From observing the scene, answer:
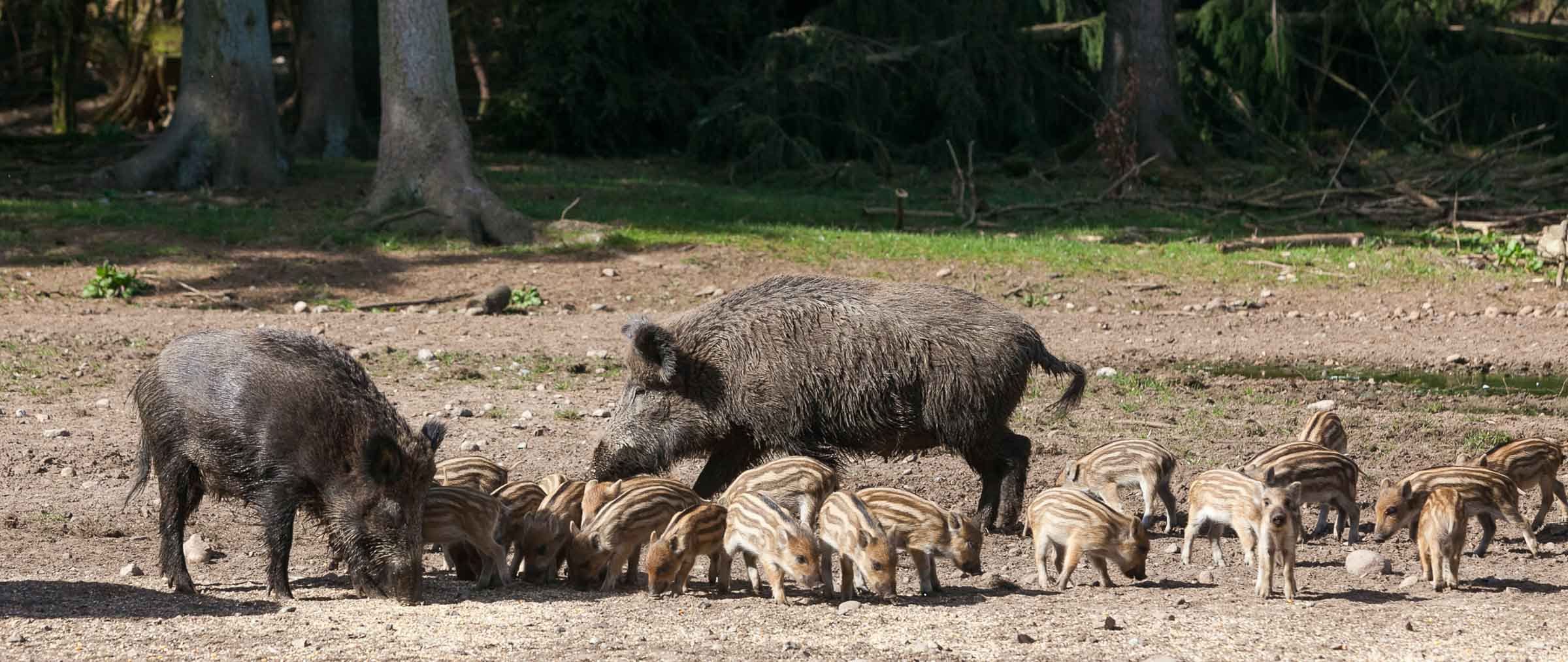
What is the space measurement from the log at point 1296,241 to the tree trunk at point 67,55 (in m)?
19.3

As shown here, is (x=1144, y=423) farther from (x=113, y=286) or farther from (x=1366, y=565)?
(x=113, y=286)

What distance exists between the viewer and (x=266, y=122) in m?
21.1

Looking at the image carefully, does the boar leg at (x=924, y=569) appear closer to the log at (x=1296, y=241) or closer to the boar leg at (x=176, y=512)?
the boar leg at (x=176, y=512)

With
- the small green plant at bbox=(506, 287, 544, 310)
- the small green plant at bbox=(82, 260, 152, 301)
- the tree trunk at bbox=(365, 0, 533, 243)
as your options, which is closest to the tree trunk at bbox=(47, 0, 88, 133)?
the tree trunk at bbox=(365, 0, 533, 243)

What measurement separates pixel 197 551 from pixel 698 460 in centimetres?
267

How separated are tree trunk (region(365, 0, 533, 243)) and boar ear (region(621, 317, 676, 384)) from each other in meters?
10.4

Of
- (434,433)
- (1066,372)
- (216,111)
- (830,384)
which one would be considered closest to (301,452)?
(434,433)

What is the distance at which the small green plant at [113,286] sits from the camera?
1472 centimetres

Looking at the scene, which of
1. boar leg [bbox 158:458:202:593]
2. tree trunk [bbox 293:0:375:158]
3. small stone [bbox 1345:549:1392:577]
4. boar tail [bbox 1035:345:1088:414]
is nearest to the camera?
boar leg [bbox 158:458:202:593]

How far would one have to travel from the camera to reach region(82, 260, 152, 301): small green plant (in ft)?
48.3

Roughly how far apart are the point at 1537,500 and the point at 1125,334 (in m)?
5.17

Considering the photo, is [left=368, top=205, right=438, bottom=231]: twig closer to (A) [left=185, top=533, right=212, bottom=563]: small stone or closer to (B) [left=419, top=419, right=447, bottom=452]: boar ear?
(A) [left=185, top=533, right=212, bottom=563]: small stone

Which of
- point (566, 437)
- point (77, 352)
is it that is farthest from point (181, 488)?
point (77, 352)

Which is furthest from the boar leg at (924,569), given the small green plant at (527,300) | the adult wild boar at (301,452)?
the small green plant at (527,300)
